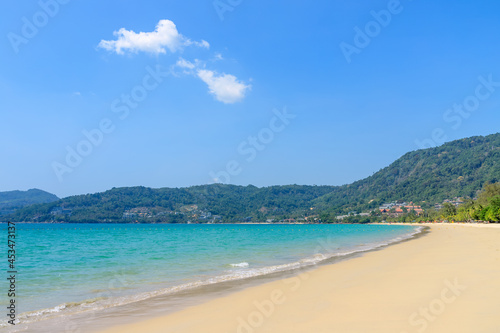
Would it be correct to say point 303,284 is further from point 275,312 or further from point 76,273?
point 76,273

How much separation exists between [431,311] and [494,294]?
2.32m

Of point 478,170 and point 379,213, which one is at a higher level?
point 478,170

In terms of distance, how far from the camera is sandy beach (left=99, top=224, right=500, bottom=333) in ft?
20.6

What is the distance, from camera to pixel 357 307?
25.0ft

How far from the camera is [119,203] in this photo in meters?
194

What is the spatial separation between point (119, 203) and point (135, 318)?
656ft

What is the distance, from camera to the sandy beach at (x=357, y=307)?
6.29 meters

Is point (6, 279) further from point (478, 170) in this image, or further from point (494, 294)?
point (478, 170)

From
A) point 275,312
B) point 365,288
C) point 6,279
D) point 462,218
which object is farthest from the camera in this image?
point 462,218

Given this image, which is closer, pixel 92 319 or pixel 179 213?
pixel 92 319

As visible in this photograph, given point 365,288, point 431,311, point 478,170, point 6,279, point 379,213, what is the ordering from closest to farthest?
point 431,311, point 365,288, point 6,279, point 478,170, point 379,213

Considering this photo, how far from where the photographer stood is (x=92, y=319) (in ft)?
26.1

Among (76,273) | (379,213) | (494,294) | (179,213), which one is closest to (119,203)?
(179,213)

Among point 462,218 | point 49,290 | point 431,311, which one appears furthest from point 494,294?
point 462,218
